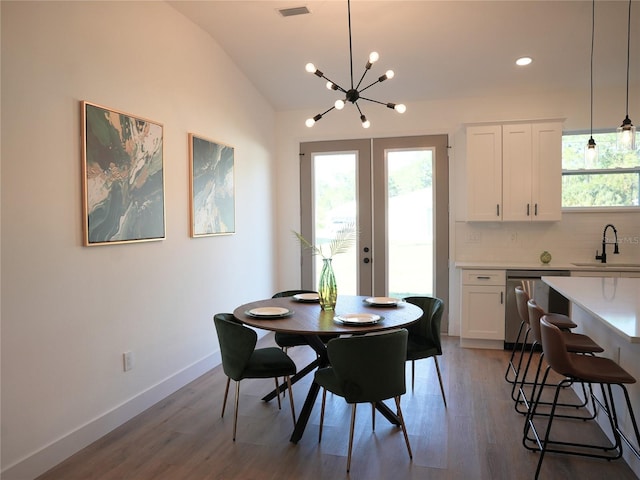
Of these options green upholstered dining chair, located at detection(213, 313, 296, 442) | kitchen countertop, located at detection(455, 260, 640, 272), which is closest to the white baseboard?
green upholstered dining chair, located at detection(213, 313, 296, 442)

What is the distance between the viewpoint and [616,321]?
7.27ft

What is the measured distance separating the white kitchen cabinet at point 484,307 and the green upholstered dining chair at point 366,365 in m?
2.47

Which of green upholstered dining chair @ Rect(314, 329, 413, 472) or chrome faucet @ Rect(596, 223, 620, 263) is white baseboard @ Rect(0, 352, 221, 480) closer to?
green upholstered dining chair @ Rect(314, 329, 413, 472)

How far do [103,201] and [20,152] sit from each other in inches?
23.7

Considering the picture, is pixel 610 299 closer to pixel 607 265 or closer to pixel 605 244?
pixel 607 265

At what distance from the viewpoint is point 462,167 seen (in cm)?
518

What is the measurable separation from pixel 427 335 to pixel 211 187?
90.8 inches

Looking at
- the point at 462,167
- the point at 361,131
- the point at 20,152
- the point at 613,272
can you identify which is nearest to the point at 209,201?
the point at 20,152

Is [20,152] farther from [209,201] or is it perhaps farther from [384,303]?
[384,303]

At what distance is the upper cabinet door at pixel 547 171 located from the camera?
184 inches

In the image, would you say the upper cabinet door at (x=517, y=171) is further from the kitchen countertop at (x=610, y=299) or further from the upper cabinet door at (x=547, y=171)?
the kitchen countertop at (x=610, y=299)

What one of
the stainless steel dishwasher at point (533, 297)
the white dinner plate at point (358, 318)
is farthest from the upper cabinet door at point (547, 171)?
the white dinner plate at point (358, 318)

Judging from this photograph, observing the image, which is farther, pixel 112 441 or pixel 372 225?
pixel 372 225

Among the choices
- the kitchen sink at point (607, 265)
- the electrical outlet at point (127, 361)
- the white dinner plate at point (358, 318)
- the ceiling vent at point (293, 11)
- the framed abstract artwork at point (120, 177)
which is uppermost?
the ceiling vent at point (293, 11)
